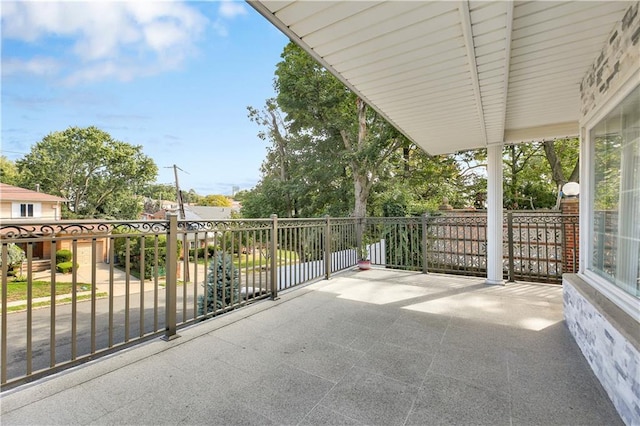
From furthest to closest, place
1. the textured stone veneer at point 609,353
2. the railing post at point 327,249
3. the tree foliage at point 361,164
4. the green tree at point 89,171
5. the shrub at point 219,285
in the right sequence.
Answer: the green tree at point 89,171 → the tree foliage at point 361,164 → the railing post at point 327,249 → the shrub at point 219,285 → the textured stone veneer at point 609,353

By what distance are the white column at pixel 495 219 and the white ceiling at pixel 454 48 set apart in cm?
120

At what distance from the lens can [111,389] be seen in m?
1.83

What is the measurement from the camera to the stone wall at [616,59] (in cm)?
179

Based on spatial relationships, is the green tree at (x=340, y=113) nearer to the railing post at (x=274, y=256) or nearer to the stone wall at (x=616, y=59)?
the railing post at (x=274, y=256)

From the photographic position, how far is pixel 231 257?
124 inches

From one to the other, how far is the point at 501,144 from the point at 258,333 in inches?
189

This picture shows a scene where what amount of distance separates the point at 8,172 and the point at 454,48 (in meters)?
32.9

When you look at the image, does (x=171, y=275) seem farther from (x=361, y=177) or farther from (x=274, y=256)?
(x=361, y=177)

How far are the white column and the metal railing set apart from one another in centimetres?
33

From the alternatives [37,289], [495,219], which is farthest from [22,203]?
[495,219]

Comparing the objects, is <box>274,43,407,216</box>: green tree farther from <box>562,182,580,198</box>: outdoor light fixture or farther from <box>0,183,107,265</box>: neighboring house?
<box>0,183,107,265</box>: neighboring house

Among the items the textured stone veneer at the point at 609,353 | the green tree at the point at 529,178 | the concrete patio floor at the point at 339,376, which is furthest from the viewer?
the green tree at the point at 529,178

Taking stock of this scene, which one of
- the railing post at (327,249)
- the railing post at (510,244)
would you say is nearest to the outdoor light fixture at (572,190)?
the railing post at (510,244)

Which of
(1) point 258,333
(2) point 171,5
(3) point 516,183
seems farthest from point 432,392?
(3) point 516,183
